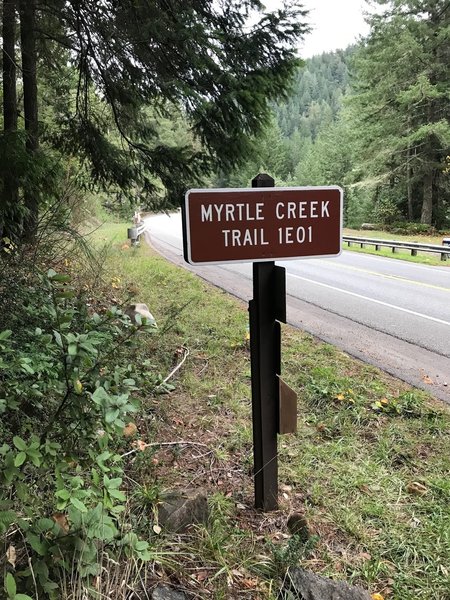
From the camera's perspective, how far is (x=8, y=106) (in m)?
5.67

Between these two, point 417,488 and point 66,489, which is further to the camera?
point 417,488

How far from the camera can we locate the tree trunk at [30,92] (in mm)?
4746

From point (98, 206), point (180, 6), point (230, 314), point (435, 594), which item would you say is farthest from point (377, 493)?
point (98, 206)

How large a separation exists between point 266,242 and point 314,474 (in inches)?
72.0

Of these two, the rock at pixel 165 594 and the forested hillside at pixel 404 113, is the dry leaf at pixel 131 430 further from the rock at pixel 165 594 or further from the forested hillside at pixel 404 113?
the forested hillside at pixel 404 113

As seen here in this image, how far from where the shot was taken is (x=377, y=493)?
3012mm

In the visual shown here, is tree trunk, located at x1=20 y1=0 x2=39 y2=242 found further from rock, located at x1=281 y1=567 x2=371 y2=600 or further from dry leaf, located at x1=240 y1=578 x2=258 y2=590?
rock, located at x1=281 y1=567 x2=371 y2=600

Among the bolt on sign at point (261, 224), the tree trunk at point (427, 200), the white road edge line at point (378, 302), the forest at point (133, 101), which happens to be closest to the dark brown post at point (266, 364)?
the bolt on sign at point (261, 224)

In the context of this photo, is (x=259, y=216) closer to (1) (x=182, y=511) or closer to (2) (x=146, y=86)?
(1) (x=182, y=511)

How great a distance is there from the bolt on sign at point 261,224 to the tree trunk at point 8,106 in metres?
2.62

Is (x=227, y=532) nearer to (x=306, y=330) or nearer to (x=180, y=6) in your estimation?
(x=306, y=330)

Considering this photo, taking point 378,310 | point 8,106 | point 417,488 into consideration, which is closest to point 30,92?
point 8,106

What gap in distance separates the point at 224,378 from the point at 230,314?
2.71 meters

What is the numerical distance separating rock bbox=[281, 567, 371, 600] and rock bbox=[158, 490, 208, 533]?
1.84 ft
